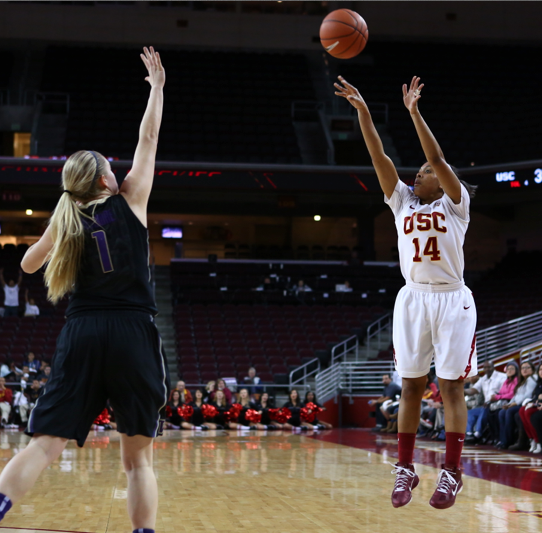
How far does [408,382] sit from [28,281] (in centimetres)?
1907

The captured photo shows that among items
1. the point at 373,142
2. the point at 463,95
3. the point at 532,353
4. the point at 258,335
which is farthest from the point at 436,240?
the point at 463,95

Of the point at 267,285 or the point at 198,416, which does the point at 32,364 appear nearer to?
the point at 198,416

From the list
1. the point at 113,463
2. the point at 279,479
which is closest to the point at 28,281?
the point at 113,463

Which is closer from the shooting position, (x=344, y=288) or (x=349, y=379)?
(x=349, y=379)

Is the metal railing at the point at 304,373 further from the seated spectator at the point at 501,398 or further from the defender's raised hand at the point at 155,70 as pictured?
the defender's raised hand at the point at 155,70

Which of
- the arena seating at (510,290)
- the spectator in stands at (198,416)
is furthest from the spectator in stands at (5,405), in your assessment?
the arena seating at (510,290)

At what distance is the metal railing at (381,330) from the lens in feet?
66.8

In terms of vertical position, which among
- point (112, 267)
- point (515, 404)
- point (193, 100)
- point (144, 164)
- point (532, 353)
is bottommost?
point (515, 404)

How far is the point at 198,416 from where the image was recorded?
15594 mm

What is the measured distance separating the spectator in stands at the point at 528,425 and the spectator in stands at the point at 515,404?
115 millimetres

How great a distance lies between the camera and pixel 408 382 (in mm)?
4758

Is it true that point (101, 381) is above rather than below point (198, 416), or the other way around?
above

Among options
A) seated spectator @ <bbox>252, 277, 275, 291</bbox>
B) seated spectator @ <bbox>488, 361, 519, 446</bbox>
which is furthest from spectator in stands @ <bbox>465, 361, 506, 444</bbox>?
seated spectator @ <bbox>252, 277, 275, 291</bbox>

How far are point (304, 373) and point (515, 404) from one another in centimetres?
703
